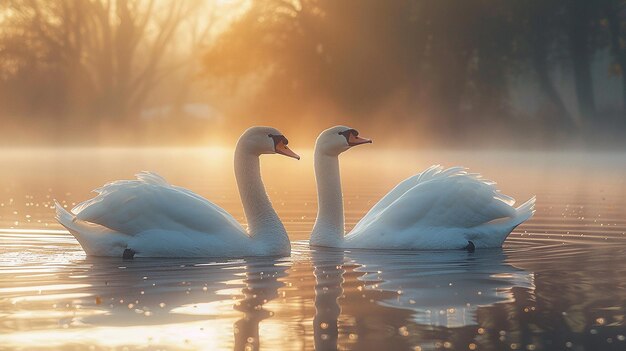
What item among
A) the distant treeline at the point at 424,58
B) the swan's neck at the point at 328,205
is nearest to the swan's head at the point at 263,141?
the swan's neck at the point at 328,205

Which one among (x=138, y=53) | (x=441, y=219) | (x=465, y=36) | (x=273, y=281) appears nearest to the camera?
(x=273, y=281)

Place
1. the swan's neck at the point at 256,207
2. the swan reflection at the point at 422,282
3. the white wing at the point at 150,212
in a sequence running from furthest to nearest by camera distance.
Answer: the swan's neck at the point at 256,207 < the white wing at the point at 150,212 < the swan reflection at the point at 422,282

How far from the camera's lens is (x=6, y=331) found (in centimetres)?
673

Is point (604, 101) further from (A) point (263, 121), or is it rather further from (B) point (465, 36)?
(A) point (263, 121)

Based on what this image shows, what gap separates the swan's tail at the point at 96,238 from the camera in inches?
408

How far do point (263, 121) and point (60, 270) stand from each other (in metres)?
34.2

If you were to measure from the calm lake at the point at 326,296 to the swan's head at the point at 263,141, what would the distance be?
960mm

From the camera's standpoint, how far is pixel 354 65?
4284 cm

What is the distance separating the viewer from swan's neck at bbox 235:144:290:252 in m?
10.6

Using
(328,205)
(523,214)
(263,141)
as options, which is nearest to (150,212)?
(263,141)

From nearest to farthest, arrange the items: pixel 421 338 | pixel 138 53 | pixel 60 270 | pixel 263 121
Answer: pixel 421 338 < pixel 60 270 < pixel 263 121 < pixel 138 53

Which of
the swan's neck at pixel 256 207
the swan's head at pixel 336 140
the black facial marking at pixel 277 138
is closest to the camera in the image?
the swan's neck at pixel 256 207

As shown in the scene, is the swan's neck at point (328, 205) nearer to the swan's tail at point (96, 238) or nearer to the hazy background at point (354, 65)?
the swan's tail at point (96, 238)

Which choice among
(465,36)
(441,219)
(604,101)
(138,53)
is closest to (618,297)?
(441,219)
